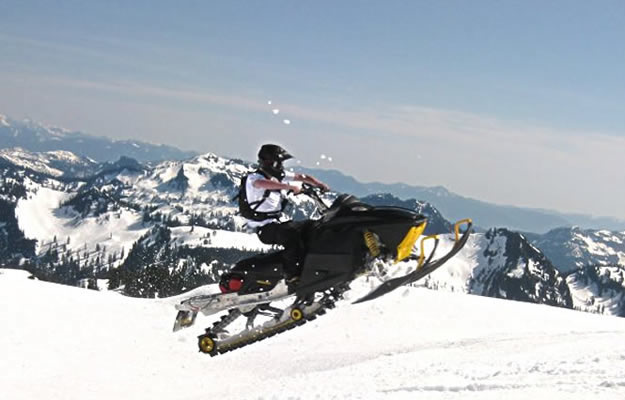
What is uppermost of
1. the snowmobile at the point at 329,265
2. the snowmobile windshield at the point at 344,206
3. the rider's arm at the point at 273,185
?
the rider's arm at the point at 273,185

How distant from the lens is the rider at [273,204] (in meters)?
8.78

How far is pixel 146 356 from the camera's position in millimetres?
16625

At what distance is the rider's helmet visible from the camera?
877 cm

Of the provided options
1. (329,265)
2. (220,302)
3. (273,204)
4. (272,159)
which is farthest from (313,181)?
(220,302)

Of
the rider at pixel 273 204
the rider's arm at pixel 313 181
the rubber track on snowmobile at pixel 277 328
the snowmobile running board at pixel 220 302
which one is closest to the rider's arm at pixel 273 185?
the rider at pixel 273 204

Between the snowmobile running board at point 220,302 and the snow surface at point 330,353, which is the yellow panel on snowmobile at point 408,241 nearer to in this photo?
the snow surface at point 330,353

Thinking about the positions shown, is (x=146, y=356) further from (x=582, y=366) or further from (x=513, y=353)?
(x=582, y=366)

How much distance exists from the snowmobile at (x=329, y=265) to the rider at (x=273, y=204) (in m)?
0.17

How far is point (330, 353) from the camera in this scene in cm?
1575

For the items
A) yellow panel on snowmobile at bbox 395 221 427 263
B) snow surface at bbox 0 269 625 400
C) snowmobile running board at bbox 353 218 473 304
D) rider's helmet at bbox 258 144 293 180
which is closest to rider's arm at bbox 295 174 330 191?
rider's helmet at bbox 258 144 293 180

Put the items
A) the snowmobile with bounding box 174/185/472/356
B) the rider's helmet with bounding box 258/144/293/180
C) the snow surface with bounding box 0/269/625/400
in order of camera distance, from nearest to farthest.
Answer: the snow surface with bounding box 0/269/625/400 < the snowmobile with bounding box 174/185/472/356 < the rider's helmet with bounding box 258/144/293/180

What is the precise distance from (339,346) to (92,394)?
749cm

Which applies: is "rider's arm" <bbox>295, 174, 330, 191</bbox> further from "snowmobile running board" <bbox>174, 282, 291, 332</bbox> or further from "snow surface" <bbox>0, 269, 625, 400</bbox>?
"snow surface" <bbox>0, 269, 625, 400</bbox>

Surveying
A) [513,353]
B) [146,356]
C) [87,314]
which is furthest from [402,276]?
[87,314]
